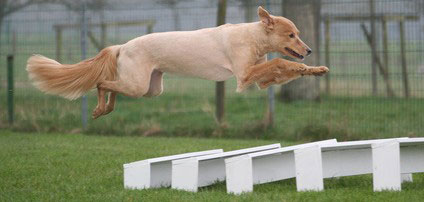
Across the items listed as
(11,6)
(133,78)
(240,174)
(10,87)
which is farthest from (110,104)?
(11,6)

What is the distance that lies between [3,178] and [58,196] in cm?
132

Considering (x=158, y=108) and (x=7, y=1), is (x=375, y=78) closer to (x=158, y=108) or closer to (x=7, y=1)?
(x=158, y=108)

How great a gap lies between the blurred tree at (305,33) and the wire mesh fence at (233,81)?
0.05 metres

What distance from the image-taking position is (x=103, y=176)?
788 centimetres

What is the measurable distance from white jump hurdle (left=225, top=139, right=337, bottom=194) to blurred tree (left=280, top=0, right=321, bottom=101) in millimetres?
5419

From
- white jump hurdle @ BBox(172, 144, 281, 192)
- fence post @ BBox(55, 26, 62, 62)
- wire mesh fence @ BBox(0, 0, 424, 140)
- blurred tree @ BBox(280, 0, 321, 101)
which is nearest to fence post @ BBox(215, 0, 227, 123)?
wire mesh fence @ BBox(0, 0, 424, 140)

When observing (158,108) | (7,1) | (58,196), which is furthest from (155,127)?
(58,196)

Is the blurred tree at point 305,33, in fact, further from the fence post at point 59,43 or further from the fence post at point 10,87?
the fence post at point 10,87

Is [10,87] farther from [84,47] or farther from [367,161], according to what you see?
[367,161]

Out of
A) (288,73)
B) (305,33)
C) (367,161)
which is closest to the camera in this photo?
(288,73)

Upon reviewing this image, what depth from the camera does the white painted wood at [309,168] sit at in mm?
6656

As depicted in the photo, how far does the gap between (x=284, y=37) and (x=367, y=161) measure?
1.44m

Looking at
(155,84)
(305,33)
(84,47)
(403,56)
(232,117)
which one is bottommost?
(232,117)

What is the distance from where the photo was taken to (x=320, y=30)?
12.2 meters
